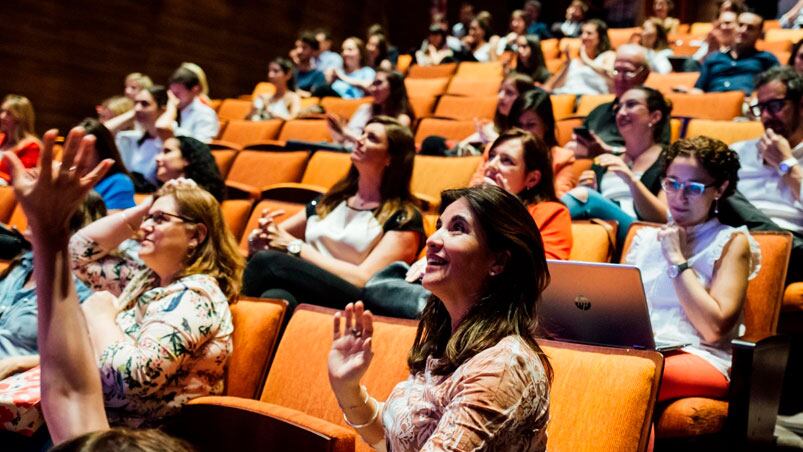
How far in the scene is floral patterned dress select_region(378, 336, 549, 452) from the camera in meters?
0.92

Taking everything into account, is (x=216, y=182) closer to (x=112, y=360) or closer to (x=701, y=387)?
(x=112, y=360)

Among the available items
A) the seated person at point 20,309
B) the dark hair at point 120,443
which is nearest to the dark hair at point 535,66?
the seated person at point 20,309

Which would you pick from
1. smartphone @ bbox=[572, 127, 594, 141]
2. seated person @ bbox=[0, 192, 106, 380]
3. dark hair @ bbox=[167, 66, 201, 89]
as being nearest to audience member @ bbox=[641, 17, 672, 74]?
smartphone @ bbox=[572, 127, 594, 141]

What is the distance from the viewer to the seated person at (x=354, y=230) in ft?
5.94

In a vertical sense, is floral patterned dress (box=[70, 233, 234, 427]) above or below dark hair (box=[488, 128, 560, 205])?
below

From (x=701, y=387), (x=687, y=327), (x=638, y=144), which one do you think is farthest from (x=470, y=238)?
(x=638, y=144)

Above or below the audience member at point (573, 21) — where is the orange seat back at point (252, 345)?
above

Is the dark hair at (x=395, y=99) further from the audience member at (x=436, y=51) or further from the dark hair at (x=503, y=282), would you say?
the audience member at (x=436, y=51)

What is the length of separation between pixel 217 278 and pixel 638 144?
1282 millimetres

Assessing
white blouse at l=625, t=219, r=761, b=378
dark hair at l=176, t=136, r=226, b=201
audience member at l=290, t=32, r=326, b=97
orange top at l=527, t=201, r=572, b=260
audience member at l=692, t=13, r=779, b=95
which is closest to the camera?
white blouse at l=625, t=219, r=761, b=378

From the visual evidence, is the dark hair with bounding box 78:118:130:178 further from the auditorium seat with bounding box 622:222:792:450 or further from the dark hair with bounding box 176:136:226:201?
the auditorium seat with bounding box 622:222:792:450

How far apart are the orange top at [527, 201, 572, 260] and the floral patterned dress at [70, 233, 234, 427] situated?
66cm

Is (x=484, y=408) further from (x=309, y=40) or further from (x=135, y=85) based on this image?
(x=309, y=40)

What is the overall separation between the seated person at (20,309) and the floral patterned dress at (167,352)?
0.21 meters
